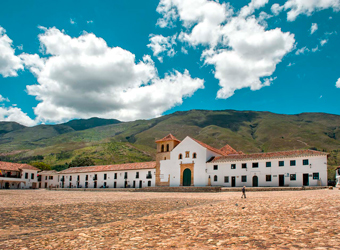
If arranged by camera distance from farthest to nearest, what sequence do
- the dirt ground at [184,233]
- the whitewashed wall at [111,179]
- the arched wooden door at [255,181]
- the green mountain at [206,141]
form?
the green mountain at [206,141]
the whitewashed wall at [111,179]
the arched wooden door at [255,181]
the dirt ground at [184,233]

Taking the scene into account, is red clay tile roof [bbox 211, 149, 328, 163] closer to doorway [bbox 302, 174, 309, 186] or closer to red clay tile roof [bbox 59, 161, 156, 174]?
doorway [bbox 302, 174, 309, 186]

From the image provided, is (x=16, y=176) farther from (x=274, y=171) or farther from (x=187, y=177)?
(x=274, y=171)

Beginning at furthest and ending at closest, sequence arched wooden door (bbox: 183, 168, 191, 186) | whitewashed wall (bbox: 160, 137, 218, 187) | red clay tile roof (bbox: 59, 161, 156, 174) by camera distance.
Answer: red clay tile roof (bbox: 59, 161, 156, 174)
arched wooden door (bbox: 183, 168, 191, 186)
whitewashed wall (bbox: 160, 137, 218, 187)

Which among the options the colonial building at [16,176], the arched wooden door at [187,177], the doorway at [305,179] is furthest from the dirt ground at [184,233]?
the colonial building at [16,176]

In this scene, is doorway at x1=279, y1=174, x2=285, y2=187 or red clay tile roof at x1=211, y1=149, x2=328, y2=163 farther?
doorway at x1=279, y1=174, x2=285, y2=187

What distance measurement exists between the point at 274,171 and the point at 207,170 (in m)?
10.4

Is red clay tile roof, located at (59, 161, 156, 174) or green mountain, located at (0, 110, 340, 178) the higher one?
green mountain, located at (0, 110, 340, 178)

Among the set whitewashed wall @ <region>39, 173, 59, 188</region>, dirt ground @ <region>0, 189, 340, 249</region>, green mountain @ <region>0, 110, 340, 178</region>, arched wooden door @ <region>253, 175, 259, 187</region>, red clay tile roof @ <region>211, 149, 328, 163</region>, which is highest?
green mountain @ <region>0, 110, 340, 178</region>

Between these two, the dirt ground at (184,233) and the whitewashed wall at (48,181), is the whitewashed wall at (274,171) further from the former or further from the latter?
the whitewashed wall at (48,181)

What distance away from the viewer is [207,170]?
145ft

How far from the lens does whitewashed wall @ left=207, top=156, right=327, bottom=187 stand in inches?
1359

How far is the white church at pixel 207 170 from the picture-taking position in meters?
35.9

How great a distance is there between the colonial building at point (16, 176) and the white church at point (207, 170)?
35.8 feet

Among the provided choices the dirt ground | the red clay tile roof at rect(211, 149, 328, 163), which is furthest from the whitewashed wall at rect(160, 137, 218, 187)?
the dirt ground
